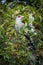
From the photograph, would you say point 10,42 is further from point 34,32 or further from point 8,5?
point 8,5

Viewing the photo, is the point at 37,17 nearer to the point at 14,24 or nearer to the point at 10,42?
the point at 14,24

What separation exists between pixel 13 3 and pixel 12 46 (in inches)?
18.6

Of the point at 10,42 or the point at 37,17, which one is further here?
the point at 37,17

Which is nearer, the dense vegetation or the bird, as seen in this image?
the dense vegetation

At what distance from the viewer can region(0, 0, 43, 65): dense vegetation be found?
1640mm

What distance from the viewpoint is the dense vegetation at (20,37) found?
1.64m

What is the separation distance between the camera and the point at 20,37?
169cm

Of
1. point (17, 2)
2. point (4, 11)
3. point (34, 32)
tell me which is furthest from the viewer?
point (17, 2)

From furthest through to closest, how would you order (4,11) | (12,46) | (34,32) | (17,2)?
(17,2) → (4,11) → (34,32) → (12,46)

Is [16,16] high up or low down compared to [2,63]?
up

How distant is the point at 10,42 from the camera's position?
1661mm

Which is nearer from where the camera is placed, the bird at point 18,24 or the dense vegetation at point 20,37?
the dense vegetation at point 20,37

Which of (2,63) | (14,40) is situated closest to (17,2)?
(14,40)

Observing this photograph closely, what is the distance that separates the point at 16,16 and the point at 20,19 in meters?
0.05
